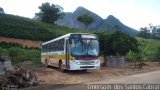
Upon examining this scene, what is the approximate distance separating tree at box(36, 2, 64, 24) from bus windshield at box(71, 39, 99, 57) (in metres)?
67.3

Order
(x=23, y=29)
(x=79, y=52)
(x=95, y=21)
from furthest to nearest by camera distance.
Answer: (x=95, y=21) < (x=23, y=29) < (x=79, y=52)

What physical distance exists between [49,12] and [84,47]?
6869 cm

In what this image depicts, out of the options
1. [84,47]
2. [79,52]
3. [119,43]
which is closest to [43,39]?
[119,43]

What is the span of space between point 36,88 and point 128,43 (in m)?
15.5

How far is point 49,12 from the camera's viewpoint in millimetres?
89562

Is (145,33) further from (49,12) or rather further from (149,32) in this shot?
(49,12)

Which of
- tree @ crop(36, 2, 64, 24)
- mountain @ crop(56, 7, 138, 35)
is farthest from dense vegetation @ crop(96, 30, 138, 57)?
mountain @ crop(56, 7, 138, 35)

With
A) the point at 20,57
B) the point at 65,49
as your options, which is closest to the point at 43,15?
the point at 20,57

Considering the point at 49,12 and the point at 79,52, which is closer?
the point at 79,52

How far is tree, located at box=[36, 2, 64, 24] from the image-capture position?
292 ft

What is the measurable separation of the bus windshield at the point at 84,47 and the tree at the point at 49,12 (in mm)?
67292

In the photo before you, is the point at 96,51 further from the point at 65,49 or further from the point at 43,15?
the point at 43,15

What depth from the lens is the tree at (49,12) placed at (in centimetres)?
8900

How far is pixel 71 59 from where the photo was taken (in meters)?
21.7
